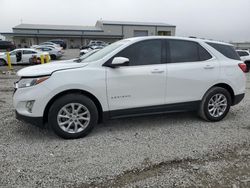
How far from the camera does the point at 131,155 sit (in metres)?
3.34

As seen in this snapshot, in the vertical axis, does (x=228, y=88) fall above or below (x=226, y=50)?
below

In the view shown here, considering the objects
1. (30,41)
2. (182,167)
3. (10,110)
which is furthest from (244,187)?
(30,41)

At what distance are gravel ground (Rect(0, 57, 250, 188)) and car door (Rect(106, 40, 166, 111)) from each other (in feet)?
1.96

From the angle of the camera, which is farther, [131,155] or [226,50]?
[226,50]

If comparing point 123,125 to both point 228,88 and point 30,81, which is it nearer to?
point 30,81

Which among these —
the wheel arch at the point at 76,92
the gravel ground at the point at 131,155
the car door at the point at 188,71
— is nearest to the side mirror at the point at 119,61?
the wheel arch at the point at 76,92

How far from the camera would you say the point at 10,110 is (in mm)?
5367

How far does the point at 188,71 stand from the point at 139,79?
1057mm

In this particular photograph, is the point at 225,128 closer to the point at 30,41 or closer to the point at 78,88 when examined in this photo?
the point at 78,88

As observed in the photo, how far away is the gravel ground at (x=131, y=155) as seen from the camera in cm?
277

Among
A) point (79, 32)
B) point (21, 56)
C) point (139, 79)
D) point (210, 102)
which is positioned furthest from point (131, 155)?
point (79, 32)

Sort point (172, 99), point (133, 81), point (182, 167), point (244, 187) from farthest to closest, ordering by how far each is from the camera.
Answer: point (172, 99), point (133, 81), point (182, 167), point (244, 187)

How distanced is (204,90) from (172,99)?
29.5 inches

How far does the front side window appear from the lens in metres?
4.06
